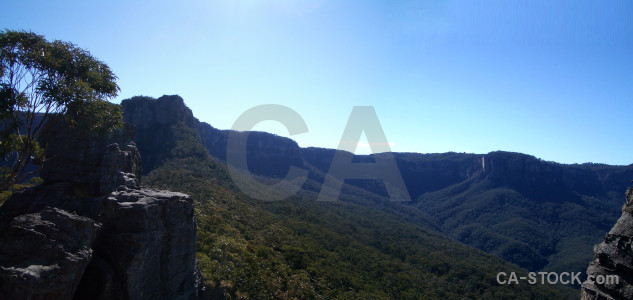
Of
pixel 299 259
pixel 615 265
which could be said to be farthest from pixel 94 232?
pixel 299 259

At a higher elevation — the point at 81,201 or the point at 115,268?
the point at 81,201

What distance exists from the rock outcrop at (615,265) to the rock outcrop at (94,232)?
1389cm

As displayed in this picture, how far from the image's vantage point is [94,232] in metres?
9.28

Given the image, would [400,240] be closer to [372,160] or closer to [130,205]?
[130,205]

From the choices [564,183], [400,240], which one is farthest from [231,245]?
[564,183]

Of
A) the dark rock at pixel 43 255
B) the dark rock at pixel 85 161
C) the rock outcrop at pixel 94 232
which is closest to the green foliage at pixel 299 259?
the rock outcrop at pixel 94 232

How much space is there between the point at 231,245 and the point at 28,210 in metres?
14.0

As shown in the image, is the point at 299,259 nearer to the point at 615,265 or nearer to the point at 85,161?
the point at 85,161

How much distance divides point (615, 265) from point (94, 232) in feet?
50.5

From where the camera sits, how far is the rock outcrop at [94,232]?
7727 mm

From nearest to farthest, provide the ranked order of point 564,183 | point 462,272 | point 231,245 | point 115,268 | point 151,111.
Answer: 1. point 115,268
2. point 231,245
3. point 462,272
4. point 151,111
5. point 564,183

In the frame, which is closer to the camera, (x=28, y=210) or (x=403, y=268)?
(x=28, y=210)

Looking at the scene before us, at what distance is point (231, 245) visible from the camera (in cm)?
2256

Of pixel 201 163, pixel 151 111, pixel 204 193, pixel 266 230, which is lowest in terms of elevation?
pixel 266 230
